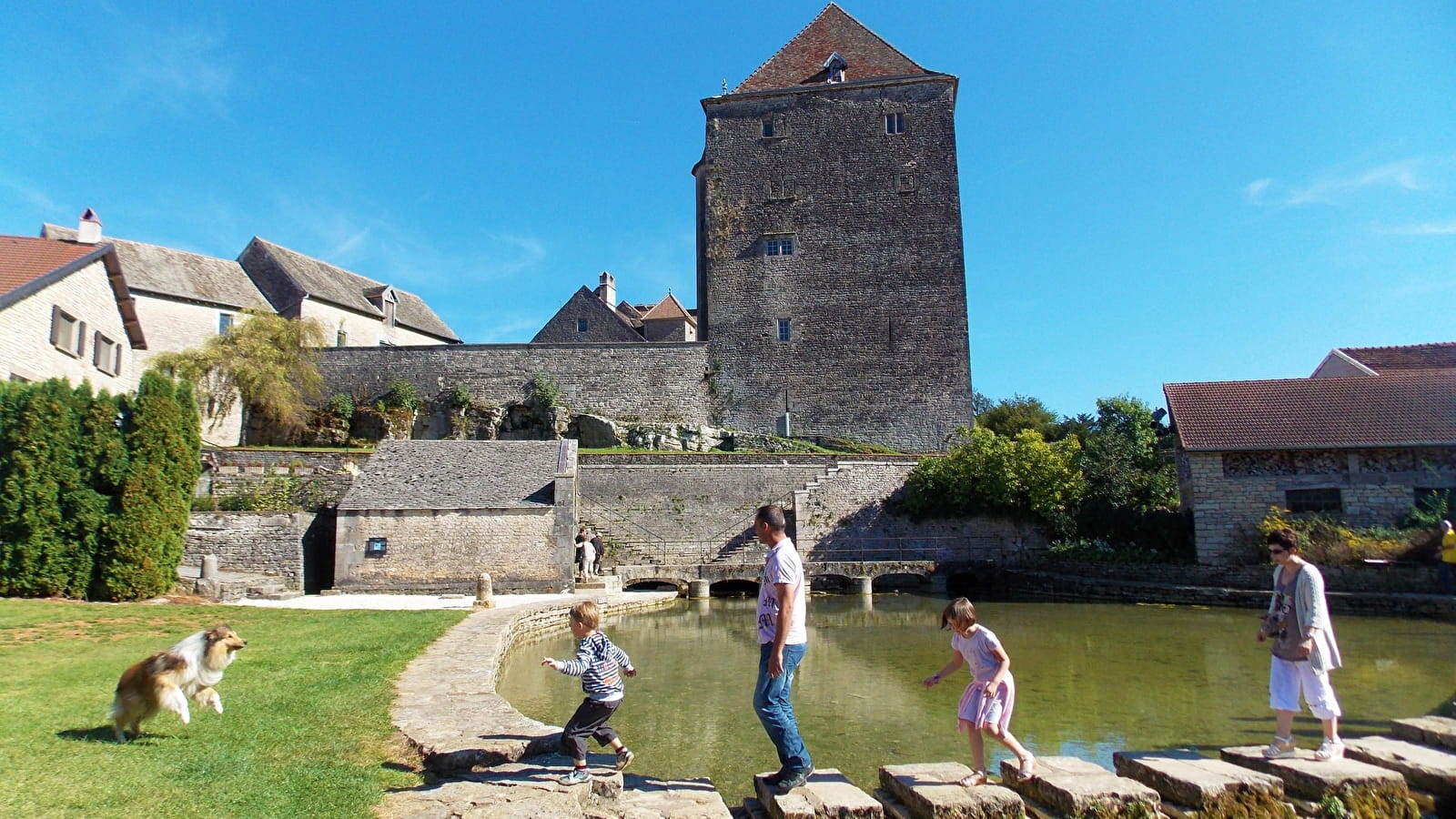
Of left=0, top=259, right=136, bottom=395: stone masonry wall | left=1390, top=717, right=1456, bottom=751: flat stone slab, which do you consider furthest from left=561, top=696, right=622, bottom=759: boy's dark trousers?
left=0, top=259, right=136, bottom=395: stone masonry wall

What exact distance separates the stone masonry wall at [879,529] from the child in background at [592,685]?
830 inches

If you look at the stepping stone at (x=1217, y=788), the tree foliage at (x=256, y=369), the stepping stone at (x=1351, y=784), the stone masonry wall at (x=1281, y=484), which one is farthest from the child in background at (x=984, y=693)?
the tree foliage at (x=256, y=369)

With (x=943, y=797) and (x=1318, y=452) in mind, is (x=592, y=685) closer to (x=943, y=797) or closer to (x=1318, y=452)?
(x=943, y=797)

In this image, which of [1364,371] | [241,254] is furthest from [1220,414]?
[241,254]

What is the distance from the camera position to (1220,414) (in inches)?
890

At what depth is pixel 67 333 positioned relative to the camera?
1902 centimetres

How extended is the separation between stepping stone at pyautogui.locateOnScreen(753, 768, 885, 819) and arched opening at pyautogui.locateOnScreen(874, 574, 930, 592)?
66.6ft

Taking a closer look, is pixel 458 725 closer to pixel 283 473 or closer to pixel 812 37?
pixel 283 473

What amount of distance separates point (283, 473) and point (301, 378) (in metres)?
9.19

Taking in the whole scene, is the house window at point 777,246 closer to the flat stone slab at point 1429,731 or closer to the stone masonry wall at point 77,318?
the stone masonry wall at point 77,318

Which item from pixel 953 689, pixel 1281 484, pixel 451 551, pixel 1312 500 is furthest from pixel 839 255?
pixel 953 689

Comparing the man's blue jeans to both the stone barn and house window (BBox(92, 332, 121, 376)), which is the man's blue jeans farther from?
house window (BBox(92, 332, 121, 376))

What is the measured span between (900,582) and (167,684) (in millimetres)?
22312

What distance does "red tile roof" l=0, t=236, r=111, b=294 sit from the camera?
17.7m
